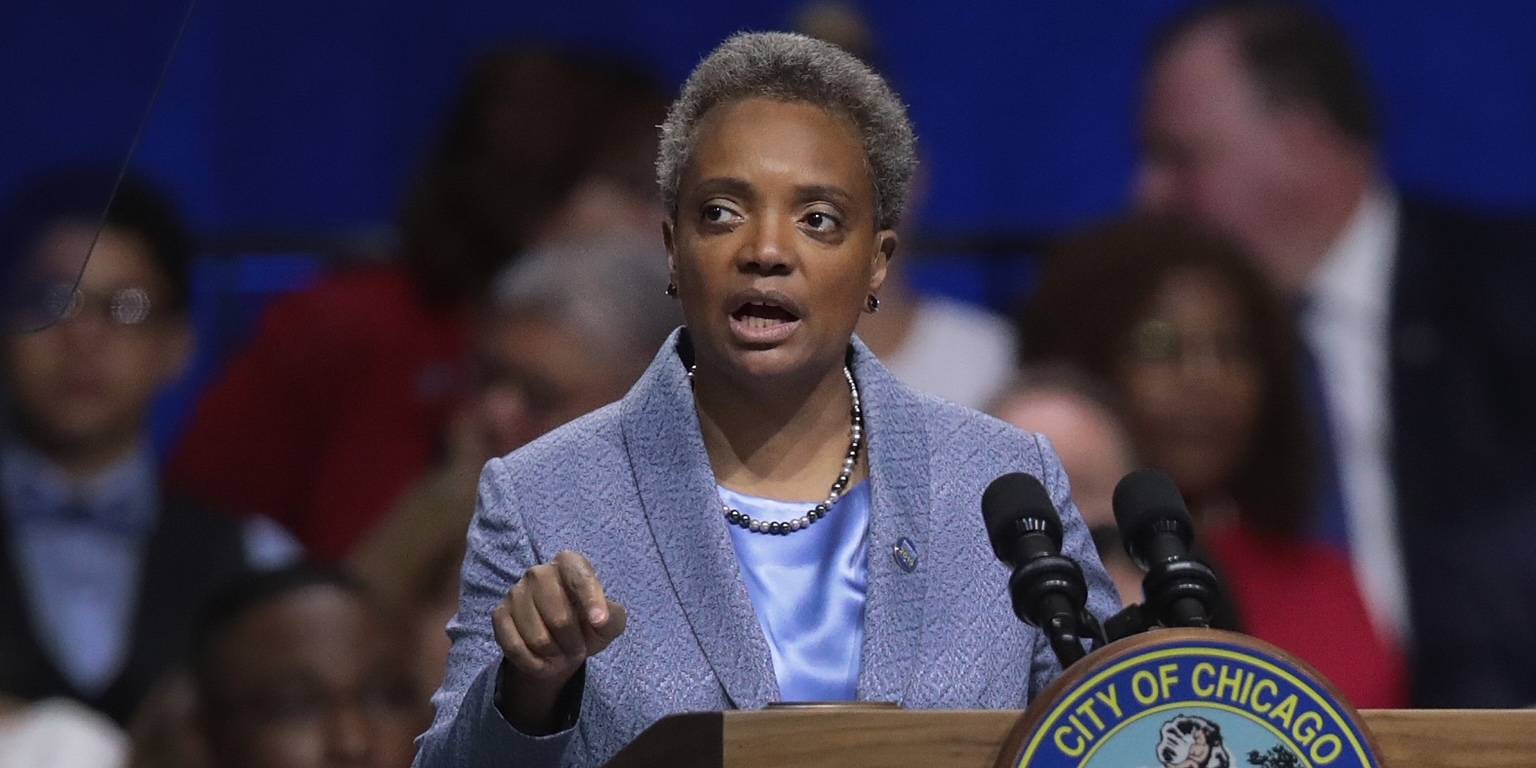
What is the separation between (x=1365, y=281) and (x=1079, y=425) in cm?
142

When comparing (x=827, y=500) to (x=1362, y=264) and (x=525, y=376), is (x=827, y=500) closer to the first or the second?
(x=525, y=376)

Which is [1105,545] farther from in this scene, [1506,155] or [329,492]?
[1506,155]

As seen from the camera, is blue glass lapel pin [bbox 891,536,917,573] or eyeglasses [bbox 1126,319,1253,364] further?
eyeglasses [bbox 1126,319,1253,364]

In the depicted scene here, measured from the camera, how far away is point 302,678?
12.6 ft

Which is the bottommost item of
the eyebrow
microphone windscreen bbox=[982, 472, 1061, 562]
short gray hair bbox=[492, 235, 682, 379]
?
microphone windscreen bbox=[982, 472, 1061, 562]

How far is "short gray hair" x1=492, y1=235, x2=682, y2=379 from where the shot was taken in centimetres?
391

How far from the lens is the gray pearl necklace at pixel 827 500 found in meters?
2.18

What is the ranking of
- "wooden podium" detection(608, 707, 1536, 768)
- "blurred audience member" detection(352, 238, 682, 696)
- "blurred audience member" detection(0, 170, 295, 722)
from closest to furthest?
"wooden podium" detection(608, 707, 1536, 768) → "blurred audience member" detection(352, 238, 682, 696) → "blurred audience member" detection(0, 170, 295, 722)

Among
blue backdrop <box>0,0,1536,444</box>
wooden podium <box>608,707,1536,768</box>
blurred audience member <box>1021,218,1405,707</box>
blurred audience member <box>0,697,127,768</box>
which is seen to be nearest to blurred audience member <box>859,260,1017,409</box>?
blurred audience member <box>1021,218,1405,707</box>

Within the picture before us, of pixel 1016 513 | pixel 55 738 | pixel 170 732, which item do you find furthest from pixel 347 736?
pixel 1016 513

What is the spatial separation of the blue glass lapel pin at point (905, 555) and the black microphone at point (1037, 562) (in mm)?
172

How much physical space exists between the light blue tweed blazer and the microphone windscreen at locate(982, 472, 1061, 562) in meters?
0.17

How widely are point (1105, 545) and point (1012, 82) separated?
1.81m

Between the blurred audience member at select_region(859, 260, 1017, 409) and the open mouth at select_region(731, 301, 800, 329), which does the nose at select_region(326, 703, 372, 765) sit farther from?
the open mouth at select_region(731, 301, 800, 329)
